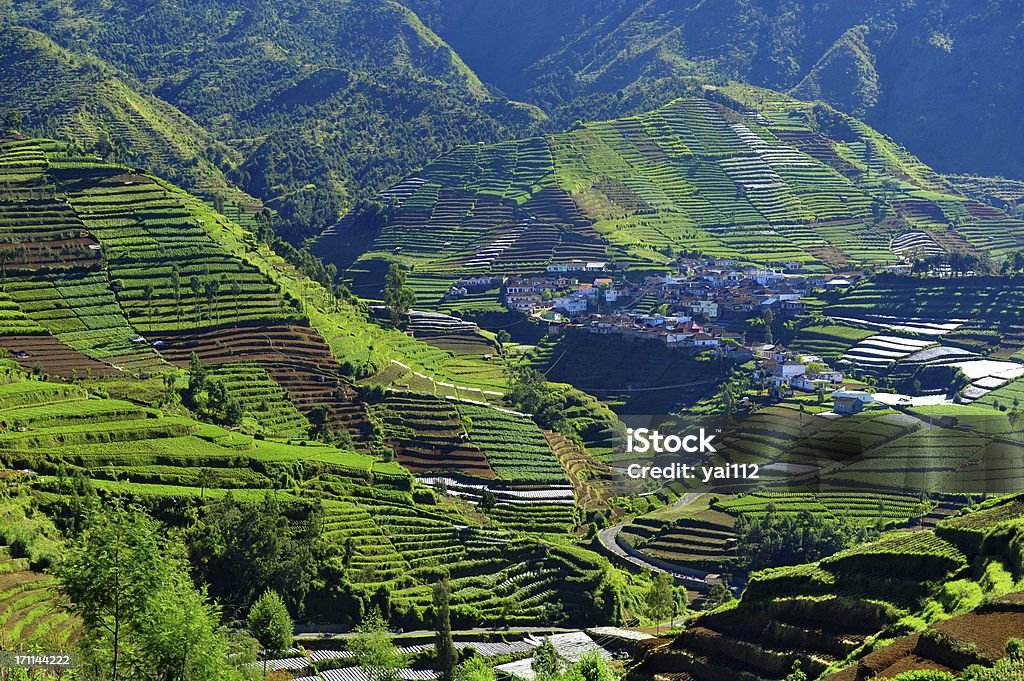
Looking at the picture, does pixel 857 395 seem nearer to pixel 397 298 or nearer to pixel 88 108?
pixel 397 298

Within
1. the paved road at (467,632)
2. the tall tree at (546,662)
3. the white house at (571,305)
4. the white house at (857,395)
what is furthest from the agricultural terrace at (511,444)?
the white house at (571,305)

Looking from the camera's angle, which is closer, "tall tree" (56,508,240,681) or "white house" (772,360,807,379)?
"tall tree" (56,508,240,681)

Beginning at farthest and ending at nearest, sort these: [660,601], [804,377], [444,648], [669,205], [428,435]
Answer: [669,205], [804,377], [428,435], [660,601], [444,648]

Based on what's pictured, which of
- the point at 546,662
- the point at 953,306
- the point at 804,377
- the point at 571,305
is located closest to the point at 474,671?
the point at 546,662

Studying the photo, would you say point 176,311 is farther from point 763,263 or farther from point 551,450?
point 763,263

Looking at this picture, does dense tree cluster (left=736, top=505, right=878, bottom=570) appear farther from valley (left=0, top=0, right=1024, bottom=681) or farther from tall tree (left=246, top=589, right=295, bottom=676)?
tall tree (left=246, top=589, right=295, bottom=676)

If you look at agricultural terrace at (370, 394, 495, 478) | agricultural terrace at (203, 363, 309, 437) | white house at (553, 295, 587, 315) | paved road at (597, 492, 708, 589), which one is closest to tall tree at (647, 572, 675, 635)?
paved road at (597, 492, 708, 589)
